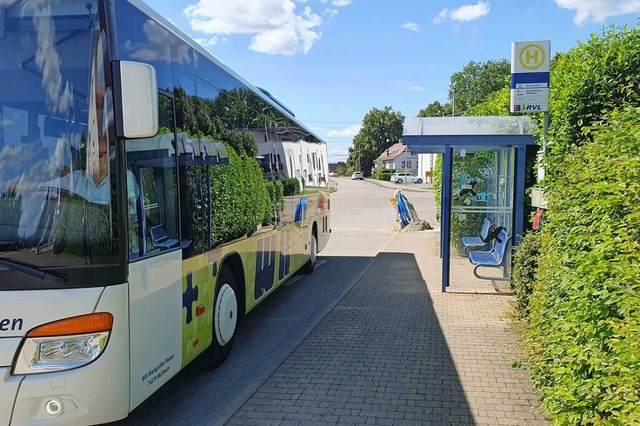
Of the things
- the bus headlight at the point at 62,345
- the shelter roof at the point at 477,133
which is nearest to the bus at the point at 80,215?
the bus headlight at the point at 62,345

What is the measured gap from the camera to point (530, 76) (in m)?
6.88

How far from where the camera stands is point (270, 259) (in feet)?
25.0

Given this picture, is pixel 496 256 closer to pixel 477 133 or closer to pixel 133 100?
pixel 477 133

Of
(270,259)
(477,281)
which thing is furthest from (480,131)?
(270,259)

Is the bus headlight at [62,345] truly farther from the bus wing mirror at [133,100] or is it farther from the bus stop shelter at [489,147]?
the bus stop shelter at [489,147]

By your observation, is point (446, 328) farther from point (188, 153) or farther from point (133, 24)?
point (133, 24)

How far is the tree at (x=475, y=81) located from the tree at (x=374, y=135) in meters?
40.2

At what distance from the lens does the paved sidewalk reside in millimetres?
4441

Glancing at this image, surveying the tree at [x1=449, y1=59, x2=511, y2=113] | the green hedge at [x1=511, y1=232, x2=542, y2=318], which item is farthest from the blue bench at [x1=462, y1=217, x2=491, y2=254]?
the tree at [x1=449, y1=59, x2=511, y2=113]

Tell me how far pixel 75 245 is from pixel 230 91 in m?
3.39

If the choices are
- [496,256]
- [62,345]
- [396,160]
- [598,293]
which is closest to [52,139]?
[62,345]

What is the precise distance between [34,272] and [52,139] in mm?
805

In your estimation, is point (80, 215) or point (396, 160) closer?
point (80, 215)

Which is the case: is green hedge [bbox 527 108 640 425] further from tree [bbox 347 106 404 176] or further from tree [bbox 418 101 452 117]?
tree [bbox 347 106 404 176]
